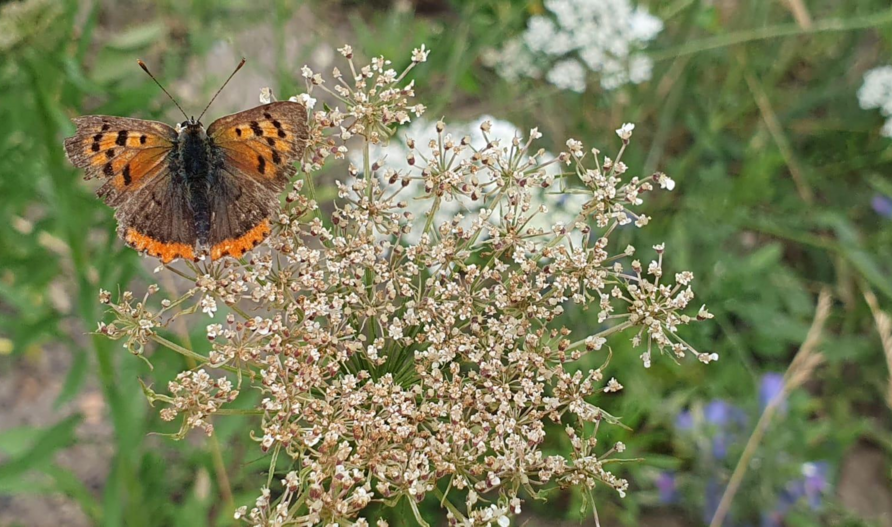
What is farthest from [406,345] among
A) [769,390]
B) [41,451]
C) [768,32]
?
[768,32]

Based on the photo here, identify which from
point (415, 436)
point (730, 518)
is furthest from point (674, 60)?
point (415, 436)

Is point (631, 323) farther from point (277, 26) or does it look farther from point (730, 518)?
point (277, 26)

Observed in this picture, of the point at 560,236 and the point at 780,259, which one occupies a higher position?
the point at 780,259

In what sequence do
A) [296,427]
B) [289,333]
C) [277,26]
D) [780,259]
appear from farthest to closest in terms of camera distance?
[780,259]
[277,26]
[289,333]
[296,427]

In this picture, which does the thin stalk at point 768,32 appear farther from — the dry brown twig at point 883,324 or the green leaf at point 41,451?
the green leaf at point 41,451

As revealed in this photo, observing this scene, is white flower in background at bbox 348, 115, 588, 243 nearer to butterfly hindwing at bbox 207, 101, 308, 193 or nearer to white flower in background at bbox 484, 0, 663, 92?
white flower in background at bbox 484, 0, 663, 92

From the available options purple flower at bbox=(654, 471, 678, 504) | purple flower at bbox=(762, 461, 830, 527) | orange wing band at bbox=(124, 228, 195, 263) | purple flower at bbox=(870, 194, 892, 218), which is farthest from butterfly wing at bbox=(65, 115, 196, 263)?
purple flower at bbox=(870, 194, 892, 218)

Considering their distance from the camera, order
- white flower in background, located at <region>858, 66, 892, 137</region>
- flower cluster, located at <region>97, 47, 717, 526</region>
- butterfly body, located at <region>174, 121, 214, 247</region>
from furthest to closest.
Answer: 1. white flower in background, located at <region>858, 66, 892, 137</region>
2. butterfly body, located at <region>174, 121, 214, 247</region>
3. flower cluster, located at <region>97, 47, 717, 526</region>
